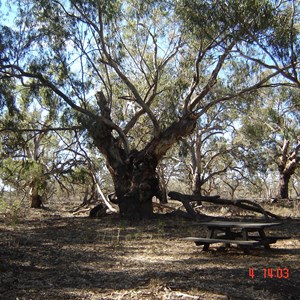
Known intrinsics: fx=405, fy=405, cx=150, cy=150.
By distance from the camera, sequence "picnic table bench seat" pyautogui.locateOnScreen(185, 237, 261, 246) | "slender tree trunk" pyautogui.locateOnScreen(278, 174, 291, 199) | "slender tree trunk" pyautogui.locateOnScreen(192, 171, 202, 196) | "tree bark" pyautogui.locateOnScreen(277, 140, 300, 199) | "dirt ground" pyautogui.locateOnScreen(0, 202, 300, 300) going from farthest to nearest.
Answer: "slender tree trunk" pyautogui.locateOnScreen(278, 174, 291, 199) → "tree bark" pyautogui.locateOnScreen(277, 140, 300, 199) → "slender tree trunk" pyautogui.locateOnScreen(192, 171, 202, 196) → "picnic table bench seat" pyautogui.locateOnScreen(185, 237, 261, 246) → "dirt ground" pyautogui.locateOnScreen(0, 202, 300, 300)

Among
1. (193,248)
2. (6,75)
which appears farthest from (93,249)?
(6,75)

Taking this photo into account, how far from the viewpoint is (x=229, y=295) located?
4.21m

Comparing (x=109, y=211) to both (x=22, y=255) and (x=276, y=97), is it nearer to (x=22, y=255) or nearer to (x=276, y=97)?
(x=22, y=255)

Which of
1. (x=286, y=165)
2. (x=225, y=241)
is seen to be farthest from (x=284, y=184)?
(x=225, y=241)

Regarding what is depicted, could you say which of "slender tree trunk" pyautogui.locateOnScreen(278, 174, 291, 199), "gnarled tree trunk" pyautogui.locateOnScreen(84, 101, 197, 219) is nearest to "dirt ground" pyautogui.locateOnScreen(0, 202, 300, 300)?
"gnarled tree trunk" pyautogui.locateOnScreen(84, 101, 197, 219)

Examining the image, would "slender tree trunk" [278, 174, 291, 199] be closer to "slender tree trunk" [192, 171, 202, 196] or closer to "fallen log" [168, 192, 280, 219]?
"slender tree trunk" [192, 171, 202, 196]

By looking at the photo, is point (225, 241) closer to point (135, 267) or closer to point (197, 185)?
point (135, 267)

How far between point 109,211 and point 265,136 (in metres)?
14.1

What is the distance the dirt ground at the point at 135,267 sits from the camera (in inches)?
171
